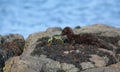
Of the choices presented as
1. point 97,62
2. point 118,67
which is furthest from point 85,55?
point 118,67

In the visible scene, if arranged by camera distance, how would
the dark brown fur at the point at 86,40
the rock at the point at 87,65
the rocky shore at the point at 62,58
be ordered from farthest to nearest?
1. the dark brown fur at the point at 86,40
2. the rock at the point at 87,65
3. the rocky shore at the point at 62,58

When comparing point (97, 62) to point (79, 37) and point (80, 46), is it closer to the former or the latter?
point (80, 46)

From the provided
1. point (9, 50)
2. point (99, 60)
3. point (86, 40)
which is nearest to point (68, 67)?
point (99, 60)

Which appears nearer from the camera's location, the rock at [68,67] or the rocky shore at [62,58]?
the rocky shore at [62,58]

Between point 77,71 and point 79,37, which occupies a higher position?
point 79,37

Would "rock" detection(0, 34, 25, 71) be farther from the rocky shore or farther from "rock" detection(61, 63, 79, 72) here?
"rock" detection(61, 63, 79, 72)

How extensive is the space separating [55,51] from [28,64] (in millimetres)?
4950

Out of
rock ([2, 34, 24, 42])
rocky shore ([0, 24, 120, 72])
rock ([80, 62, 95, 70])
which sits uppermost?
rock ([2, 34, 24, 42])

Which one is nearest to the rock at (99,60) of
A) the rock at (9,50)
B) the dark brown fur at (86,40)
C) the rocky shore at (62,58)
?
the rocky shore at (62,58)

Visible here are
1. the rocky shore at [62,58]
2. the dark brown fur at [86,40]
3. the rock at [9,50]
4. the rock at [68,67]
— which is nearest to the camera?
the rocky shore at [62,58]

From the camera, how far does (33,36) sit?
3400 cm

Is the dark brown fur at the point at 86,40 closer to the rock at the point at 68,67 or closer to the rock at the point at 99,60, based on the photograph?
the rock at the point at 99,60

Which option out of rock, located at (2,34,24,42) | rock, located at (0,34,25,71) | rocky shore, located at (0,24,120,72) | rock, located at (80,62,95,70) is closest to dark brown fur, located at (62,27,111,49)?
rocky shore, located at (0,24,120,72)

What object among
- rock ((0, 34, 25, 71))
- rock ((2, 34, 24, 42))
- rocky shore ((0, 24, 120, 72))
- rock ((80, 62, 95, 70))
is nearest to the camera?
rocky shore ((0, 24, 120, 72))
